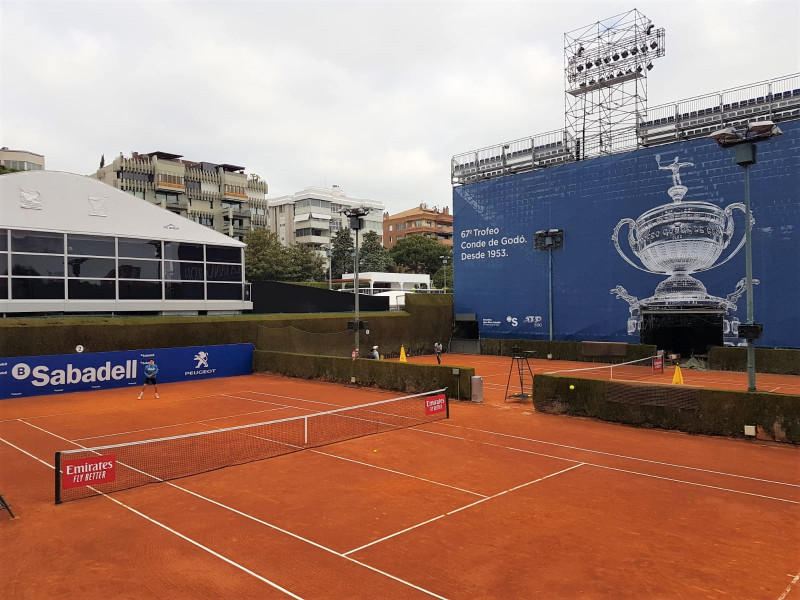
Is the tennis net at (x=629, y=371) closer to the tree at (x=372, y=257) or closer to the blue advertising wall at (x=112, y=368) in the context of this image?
the blue advertising wall at (x=112, y=368)

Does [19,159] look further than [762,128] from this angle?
Yes

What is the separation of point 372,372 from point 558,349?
61.2ft

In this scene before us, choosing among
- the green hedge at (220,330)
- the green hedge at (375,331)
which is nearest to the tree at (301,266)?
the green hedge at (375,331)

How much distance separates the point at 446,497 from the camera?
37.4 ft

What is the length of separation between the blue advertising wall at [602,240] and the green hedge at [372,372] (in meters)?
19.8

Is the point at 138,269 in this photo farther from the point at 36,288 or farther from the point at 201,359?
the point at 201,359

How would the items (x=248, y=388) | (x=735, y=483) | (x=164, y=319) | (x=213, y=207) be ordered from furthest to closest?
(x=213, y=207) → (x=164, y=319) → (x=248, y=388) → (x=735, y=483)

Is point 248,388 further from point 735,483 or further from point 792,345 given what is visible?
point 792,345

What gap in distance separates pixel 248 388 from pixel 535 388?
45.8ft

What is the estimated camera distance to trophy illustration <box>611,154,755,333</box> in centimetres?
3431

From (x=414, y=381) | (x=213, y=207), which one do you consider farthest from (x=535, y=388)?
(x=213, y=207)

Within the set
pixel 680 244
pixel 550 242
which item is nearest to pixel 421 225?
pixel 550 242

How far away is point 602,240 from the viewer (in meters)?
39.6

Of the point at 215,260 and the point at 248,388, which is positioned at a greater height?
the point at 215,260
